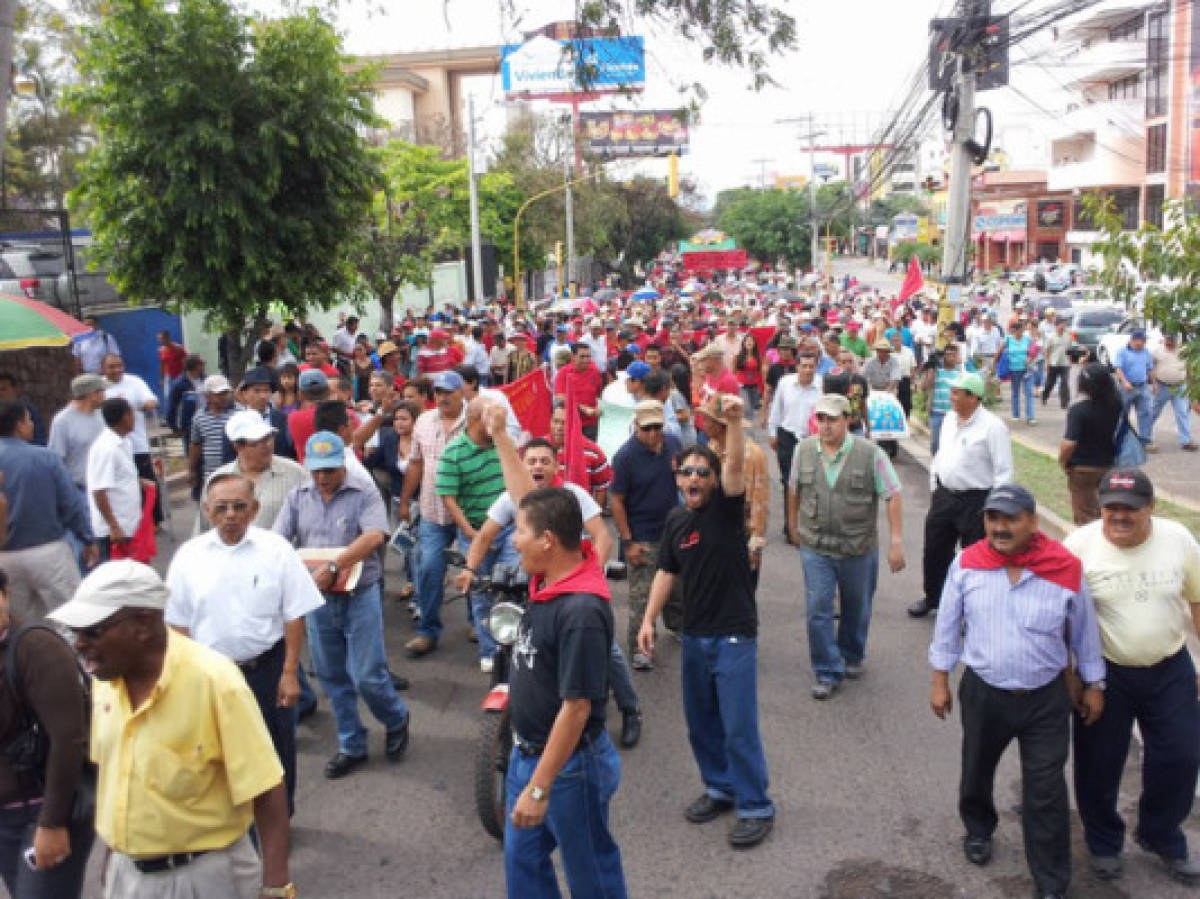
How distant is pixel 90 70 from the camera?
12961mm

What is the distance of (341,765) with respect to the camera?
230 inches

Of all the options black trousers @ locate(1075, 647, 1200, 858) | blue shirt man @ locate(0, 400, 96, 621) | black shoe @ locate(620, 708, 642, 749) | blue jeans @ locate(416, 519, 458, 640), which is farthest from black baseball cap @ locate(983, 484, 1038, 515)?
blue shirt man @ locate(0, 400, 96, 621)

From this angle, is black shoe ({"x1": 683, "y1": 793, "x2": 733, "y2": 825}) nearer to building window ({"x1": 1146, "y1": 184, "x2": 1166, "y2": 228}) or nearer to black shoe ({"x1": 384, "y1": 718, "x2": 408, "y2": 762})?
black shoe ({"x1": 384, "y1": 718, "x2": 408, "y2": 762})

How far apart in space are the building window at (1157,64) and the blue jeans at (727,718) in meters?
46.0

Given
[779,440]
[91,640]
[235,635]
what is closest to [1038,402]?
[779,440]

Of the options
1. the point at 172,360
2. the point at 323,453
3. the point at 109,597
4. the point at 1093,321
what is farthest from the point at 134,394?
the point at 1093,321

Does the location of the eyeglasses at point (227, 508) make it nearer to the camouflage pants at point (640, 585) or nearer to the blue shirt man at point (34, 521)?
the blue shirt man at point (34, 521)

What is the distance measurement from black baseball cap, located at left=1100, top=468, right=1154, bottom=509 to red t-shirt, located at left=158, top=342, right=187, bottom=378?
44.7ft

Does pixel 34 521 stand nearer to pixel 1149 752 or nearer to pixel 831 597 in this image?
pixel 831 597

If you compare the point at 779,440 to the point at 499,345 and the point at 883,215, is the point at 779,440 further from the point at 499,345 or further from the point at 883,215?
the point at 883,215

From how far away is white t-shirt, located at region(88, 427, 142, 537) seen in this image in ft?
24.9

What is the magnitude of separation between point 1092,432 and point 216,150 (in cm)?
951

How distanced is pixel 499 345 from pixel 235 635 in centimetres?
1390

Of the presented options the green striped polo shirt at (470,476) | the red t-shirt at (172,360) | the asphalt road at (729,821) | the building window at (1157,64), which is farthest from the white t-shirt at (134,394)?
the building window at (1157,64)
